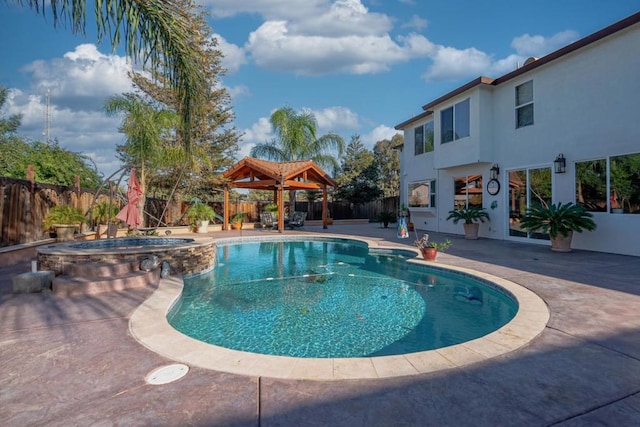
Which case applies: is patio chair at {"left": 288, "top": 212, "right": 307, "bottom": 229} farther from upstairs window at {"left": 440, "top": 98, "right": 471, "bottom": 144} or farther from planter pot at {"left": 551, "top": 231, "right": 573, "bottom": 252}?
planter pot at {"left": 551, "top": 231, "right": 573, "bottom": 252}

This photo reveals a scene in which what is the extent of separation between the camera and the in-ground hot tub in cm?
662

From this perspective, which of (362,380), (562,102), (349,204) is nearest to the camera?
(362,380)

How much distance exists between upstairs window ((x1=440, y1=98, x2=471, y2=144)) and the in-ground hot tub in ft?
33.3

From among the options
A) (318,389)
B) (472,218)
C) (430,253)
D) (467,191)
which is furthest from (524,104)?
(318,389)

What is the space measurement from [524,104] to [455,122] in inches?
104

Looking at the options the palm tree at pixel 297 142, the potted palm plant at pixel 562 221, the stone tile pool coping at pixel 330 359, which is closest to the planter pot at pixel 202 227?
the palm tree at pixel 297 142

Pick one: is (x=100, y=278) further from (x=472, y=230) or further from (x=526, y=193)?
(x=526, y=193)

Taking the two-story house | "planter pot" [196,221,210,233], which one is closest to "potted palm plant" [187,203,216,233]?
"planter pot" [196,221,210,233]

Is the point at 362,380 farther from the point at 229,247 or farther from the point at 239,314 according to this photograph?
the point at 229,247

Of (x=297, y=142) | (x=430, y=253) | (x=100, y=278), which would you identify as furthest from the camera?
(x=297, y=142)

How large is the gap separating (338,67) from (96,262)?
1825cm

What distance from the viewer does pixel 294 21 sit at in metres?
13.6

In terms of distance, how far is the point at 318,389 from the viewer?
2576 millimetres

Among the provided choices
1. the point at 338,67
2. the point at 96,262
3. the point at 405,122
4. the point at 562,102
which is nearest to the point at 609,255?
the point at 562,102
